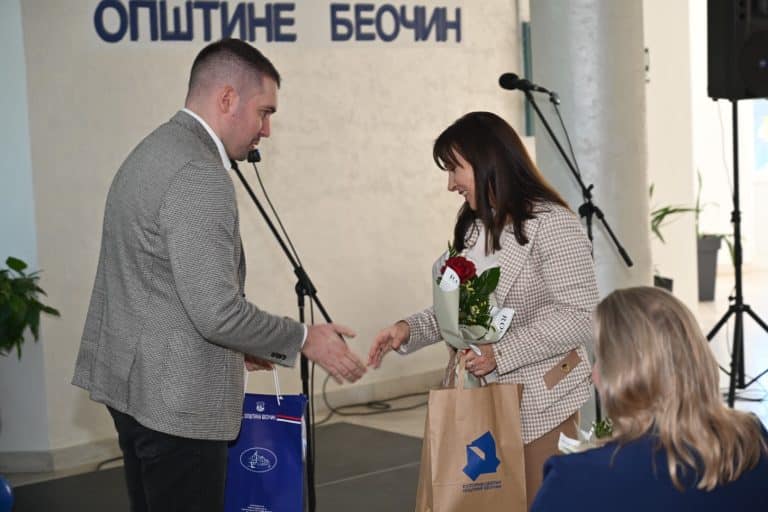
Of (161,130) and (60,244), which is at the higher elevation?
(161,130)

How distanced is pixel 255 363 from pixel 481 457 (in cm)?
67

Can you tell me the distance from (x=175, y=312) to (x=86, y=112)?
337 cm

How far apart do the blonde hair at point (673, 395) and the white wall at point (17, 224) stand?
422 cm

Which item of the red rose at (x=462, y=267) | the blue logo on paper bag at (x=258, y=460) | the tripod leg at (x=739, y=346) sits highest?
the red rose at (x=462, y=267)

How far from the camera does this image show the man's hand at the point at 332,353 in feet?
9.97

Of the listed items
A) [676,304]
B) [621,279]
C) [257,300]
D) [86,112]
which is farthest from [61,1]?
[676,304]

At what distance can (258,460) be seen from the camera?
10.4 ft

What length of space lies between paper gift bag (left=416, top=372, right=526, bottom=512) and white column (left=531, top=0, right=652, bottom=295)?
264 centimetres

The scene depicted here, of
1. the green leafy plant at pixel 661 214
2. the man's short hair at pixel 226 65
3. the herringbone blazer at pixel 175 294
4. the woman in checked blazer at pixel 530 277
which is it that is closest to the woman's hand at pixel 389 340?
the woman in checked blazer at pixel 530 277

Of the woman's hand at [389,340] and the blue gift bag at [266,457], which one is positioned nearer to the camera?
the blue gift bag at [266,457]

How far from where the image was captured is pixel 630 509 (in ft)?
6.62

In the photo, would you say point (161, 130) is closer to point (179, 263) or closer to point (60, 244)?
point (179, 263)

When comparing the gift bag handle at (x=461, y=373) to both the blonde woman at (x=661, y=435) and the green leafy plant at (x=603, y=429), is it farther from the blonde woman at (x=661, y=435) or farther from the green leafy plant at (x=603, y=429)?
the blonde woman at (x=661, y=435)

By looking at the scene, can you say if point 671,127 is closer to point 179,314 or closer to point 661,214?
point 661,214
